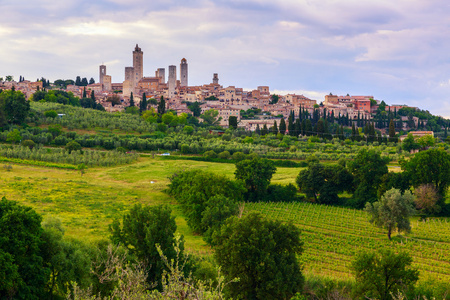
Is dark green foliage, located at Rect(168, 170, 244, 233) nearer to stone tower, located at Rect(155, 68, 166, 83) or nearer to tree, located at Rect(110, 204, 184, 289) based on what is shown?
tree, located at Rect(110, 204, 184, 289)

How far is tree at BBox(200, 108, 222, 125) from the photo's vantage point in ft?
340

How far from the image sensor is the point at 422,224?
35.2 meters

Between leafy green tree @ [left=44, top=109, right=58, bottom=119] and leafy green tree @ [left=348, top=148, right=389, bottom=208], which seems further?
leafy green tree @ [left=44, top=109, right=58, bottom=119]

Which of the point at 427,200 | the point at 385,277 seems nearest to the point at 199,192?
the point at 385,277

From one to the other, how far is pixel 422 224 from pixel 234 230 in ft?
67.6

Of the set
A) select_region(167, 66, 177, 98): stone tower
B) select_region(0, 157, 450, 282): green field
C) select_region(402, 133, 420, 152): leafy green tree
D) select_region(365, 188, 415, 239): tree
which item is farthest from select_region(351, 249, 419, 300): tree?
select_region(167, 66, 177, 98): stone tower

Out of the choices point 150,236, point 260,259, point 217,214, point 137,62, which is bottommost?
point 217,214

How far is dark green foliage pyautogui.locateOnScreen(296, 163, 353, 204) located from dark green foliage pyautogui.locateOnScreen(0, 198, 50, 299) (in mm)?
28921

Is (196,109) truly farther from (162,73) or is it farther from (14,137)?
(14,137)

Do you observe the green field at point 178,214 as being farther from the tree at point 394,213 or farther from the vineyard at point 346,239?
the tree at point 394,213

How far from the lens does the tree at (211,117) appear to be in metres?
104

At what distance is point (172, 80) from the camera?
14038 centimetres

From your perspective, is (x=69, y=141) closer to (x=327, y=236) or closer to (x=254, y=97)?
(x=327, y=236)

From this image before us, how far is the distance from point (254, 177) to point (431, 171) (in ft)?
50.2
